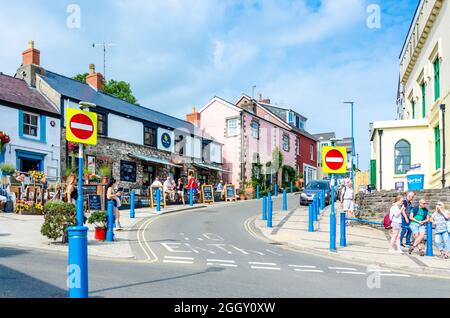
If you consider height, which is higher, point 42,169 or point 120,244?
point 42,169

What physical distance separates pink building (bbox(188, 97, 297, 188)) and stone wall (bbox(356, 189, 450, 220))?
21873mm

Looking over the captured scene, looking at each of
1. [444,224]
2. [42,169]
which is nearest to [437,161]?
[444,224]

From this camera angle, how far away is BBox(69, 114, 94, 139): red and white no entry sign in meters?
9.38

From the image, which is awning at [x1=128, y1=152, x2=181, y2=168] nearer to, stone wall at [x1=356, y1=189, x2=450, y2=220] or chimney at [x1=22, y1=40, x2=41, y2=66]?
chimney at [x1=22, y1=40, x2=41, y2=66]

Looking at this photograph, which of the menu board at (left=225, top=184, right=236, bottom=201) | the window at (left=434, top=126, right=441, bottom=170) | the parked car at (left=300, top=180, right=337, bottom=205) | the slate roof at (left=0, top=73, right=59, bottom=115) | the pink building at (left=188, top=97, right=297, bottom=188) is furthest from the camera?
the pink building at (left=188, top=97, right=297, bottom=188)

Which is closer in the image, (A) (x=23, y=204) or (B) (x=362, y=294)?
(B) (x=362, y=294)

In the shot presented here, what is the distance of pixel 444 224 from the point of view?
11.9m

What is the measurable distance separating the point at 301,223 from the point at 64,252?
1060 centimetres

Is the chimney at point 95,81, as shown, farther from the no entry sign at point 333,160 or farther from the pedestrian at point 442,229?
the pedestrian at point 442,229

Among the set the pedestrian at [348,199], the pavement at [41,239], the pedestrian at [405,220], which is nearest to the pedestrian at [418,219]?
the pedestrian at [405,220]

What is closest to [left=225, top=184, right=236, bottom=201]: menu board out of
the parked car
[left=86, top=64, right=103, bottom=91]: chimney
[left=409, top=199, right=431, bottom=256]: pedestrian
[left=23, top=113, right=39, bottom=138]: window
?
the parked car

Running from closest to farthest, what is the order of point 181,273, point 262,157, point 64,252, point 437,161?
1. point 181,273
2. point 64,252
3. point 437,161
4. point 262,157

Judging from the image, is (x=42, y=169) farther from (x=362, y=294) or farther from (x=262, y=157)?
(x=262, y=157)

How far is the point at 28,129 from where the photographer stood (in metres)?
23.5
